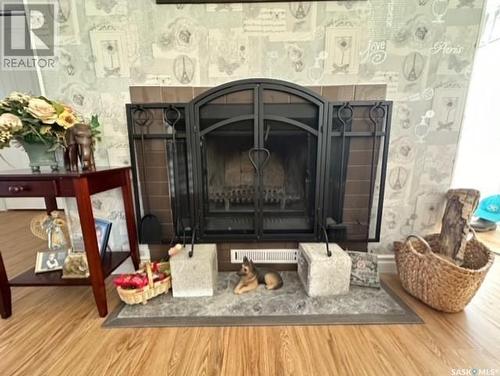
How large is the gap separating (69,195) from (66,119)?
15.2 inches

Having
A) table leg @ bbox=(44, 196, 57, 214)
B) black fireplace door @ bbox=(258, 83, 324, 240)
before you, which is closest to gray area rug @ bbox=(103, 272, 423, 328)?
black fireplace door @ bbox=(258, 83, 324, 240)

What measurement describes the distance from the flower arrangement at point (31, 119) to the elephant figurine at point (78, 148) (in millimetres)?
41

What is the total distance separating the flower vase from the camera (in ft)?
3.42

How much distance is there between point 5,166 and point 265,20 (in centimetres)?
374

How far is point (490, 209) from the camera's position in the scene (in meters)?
1.95

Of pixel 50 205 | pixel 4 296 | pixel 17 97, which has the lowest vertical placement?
pixel 4 296

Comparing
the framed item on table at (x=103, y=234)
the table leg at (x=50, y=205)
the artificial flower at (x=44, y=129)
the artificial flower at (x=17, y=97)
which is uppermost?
the artificial flower at (x=17, y=97)

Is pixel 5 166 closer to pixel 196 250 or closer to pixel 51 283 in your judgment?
pixel 51 283

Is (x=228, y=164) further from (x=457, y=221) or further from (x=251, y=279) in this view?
(x=457, y=221)

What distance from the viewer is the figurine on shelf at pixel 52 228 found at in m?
Answer: 1.21

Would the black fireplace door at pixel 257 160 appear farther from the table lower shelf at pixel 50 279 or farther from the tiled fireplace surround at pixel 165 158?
the table lower shelf at pixel 50 279

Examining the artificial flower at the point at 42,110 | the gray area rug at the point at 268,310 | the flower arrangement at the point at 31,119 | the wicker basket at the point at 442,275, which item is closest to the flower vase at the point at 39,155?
the flower arrangement at the point at 31,119

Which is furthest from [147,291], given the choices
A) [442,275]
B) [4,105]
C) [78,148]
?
[442,275]

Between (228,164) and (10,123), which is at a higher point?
(10,123)
